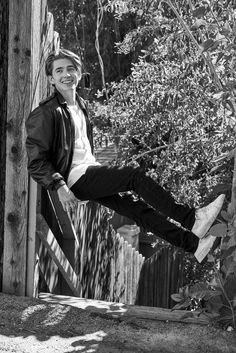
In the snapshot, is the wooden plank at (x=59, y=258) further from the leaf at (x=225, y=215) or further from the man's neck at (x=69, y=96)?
the leaf at (x=225, y=215)

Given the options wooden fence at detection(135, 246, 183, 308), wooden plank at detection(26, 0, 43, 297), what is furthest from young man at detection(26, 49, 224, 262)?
wooden fence at detection(135, 246, 183, 308)

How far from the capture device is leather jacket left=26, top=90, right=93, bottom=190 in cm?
424

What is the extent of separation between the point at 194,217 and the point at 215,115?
4.10 feet

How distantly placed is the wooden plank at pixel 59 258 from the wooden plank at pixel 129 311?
0.34 meters

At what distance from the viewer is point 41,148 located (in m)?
4.26

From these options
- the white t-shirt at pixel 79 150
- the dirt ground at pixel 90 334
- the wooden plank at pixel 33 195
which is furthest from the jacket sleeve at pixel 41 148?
the dirt ground at pixel 90 334

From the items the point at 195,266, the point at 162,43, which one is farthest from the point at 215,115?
the point at 195,266

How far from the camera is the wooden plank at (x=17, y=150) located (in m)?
4.48

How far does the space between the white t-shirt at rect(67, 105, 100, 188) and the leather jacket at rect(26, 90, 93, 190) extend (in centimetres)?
5

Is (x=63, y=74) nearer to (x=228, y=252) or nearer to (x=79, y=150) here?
(x=79, y=150)

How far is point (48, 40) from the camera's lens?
15.7 ft

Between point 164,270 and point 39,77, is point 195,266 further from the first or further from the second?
point 39,77

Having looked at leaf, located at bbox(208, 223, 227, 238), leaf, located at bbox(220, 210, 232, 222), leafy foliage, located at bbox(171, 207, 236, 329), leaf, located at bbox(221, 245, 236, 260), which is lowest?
leafy foliage, located at bbox(171, 207, 236, 329)

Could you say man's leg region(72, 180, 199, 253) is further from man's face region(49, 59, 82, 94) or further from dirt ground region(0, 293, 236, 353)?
man's face region(49, 59, 82, 94)
